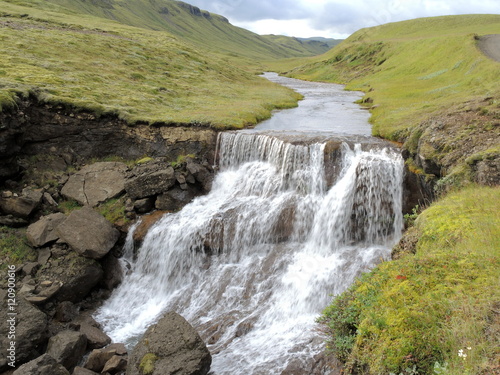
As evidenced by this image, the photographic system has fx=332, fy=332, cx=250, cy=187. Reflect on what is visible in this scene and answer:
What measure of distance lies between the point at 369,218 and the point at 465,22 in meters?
109

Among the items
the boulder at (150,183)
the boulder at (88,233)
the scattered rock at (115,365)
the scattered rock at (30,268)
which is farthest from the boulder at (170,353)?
the boulder at (150,183)

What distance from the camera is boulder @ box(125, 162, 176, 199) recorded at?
1981 centimetres

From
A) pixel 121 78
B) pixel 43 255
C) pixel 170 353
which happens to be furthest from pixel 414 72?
pixel 170 353

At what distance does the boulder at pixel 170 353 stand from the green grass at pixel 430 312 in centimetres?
460

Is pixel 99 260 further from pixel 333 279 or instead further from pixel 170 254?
pixel 333 279

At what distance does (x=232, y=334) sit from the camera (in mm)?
12469

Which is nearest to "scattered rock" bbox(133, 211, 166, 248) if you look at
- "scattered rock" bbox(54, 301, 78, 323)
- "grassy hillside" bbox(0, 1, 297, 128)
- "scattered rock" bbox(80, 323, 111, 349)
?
"scattered rock" bbox(54, 301, 78, 323)

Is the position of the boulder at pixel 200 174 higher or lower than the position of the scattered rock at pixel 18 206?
higher

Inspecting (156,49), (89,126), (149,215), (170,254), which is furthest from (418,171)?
(156,49)

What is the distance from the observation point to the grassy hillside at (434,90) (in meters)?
15.5

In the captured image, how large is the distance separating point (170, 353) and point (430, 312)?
7.74 m

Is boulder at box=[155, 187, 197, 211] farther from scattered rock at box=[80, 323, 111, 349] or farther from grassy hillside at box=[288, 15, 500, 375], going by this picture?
grassy hillside at box=[288, 15, 500, 375]

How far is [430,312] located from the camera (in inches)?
240

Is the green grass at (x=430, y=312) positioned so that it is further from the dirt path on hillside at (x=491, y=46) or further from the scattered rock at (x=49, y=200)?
the dirt path on hillside at (x=491, y=46)
